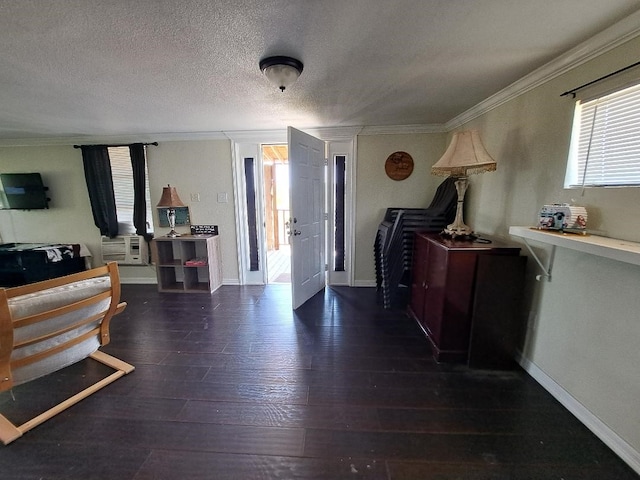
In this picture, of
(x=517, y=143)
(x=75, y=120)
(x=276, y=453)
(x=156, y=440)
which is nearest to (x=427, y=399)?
(x=276, y=453)

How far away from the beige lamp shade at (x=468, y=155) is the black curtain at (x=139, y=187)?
368 centimetres

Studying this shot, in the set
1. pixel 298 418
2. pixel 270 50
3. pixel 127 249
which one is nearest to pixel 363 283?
pixel 298 418

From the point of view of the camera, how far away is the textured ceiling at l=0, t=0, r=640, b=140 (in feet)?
3.66

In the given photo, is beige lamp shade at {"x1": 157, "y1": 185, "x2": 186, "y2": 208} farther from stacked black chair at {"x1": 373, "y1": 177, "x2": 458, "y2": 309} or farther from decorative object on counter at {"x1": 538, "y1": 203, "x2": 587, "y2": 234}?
decorative object on counter at {"x1": 538, "y1": 203, "x2": 587, "y2": 234}

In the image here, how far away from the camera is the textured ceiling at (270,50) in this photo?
1.11 meters

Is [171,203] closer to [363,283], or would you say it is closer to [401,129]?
[363,283]

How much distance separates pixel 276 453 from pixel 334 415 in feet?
1.22

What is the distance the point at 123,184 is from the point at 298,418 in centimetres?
384

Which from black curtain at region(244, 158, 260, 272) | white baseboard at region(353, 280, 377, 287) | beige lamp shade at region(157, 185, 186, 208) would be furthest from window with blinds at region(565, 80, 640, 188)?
beige lamp shade at region(157, 185, 186, 208)

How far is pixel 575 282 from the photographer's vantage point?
1.48 metres

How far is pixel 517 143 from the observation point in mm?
1933

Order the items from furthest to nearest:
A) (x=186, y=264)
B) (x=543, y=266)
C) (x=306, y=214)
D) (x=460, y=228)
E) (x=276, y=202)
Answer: (x=276, y=202), (x=186, y=264), (x=306, y=214), (x=460, y=228), (x=543, y=266)

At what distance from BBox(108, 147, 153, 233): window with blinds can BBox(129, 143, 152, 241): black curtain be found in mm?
66

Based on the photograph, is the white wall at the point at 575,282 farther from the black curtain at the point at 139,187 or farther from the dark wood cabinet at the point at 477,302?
the black curtain at the point at 139,187
